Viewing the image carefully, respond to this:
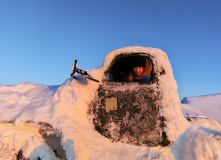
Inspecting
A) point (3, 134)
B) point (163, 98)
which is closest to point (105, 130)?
point (163, 98)

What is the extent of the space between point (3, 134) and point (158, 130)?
2.42 metres

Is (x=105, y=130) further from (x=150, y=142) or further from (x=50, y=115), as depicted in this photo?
(x=50, y=115)

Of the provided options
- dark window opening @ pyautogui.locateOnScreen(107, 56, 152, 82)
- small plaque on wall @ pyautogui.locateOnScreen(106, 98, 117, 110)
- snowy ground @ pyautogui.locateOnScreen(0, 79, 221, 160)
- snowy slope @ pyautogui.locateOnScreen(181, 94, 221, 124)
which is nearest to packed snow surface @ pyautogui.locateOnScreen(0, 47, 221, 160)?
snowy ground @ pyautogui.locateOnScreen(0, 79, 221, 160)

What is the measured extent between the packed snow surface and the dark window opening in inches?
34.7

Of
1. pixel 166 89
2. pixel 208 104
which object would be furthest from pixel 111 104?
A: pixel 208 104

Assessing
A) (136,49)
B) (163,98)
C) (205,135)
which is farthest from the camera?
(136,49)

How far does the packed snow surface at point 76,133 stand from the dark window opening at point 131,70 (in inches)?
34.7

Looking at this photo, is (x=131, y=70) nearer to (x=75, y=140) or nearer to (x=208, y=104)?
(x=75, y=140)

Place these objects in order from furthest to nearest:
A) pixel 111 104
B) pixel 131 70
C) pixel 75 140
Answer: pixel 131 70, pixel 111 104, pixel 75 140

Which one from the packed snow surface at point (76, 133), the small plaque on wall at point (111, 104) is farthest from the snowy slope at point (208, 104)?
the small plaque on wall at point (111, 104)

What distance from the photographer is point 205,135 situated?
8.17ft

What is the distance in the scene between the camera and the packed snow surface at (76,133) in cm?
239

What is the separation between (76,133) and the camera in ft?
8.14

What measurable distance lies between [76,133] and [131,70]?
2.24 meters
